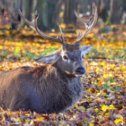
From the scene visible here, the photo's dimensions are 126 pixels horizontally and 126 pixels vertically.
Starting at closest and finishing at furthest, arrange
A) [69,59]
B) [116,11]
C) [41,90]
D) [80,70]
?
[80,70], [69,59], [41,90], [116,11]

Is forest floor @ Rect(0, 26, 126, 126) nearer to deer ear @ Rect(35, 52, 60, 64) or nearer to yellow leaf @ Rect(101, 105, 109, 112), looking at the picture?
yellow leaf @ Rect(101, 105, 109, 112)

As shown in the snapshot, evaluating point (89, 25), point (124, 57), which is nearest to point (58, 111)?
point (89, 25)

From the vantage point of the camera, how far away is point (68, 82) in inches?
361

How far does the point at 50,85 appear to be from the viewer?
30.6 feet

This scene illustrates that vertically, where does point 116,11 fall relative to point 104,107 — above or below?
below

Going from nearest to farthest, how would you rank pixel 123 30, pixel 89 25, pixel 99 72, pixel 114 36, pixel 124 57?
pixel 89 25
pixel 99 72
pixel 124 57
pixel 114 36
pixel 123 30

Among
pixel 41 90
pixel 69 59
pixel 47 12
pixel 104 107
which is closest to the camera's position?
pixel 69 59

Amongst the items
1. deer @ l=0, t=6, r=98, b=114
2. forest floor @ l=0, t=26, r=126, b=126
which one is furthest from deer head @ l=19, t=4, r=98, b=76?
forest floor @ l=0, t=26, r=126, b=126

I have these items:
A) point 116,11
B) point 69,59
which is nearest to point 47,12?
point 116,11

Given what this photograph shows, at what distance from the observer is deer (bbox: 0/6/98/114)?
907cm

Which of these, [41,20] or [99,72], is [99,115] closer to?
[99,72]

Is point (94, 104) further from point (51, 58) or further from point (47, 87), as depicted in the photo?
point (51, 58)

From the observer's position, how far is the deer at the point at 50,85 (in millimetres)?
9070

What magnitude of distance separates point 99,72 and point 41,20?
59.4 feet
